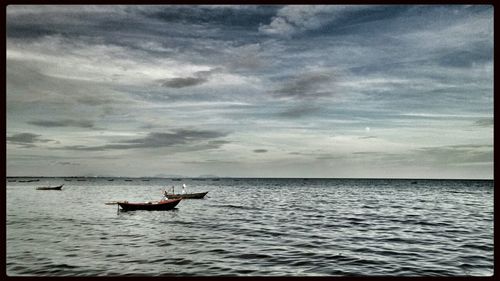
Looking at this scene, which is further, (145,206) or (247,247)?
(145,206)

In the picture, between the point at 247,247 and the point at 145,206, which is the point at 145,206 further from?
the point at 247,247

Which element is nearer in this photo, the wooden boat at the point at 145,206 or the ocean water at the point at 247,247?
the ocean water at the point at 247,247

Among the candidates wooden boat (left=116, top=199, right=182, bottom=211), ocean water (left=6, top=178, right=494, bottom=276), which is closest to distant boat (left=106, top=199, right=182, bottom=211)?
wooden boat (left=116, top=199, right=182, bottom=211)

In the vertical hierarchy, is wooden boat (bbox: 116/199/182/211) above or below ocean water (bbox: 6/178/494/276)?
above

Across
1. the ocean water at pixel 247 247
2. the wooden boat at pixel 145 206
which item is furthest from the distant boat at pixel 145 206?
the ocean water at pixel 247 247

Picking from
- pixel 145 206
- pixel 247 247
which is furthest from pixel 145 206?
pixel 247 247

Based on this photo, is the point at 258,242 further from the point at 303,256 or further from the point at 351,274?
the point at 351,274

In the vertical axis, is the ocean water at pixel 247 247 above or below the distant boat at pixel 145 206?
below

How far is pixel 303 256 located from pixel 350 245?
5.66 meters

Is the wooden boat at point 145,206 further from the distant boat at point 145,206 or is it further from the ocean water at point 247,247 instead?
the ocean water at point 247,247

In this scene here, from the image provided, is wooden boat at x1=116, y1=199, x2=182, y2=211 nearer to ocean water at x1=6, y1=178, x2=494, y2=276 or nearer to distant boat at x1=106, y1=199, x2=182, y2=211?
distant boat at x1=106, y1=199, x2=182, y2=211

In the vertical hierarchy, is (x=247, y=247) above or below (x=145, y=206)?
below

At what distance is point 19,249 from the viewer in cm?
2514
